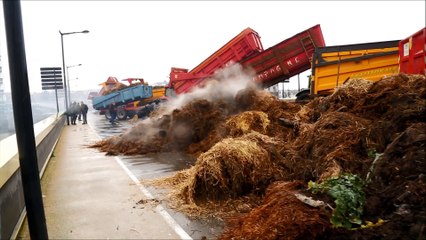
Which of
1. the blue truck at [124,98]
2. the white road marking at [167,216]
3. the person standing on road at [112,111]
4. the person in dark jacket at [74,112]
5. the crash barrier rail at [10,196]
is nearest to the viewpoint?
the crash barrier rail at [10,196]

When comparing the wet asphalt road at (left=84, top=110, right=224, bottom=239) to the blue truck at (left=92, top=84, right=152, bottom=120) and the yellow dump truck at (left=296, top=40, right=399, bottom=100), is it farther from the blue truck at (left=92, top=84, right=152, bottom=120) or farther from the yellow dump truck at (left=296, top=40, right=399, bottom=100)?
the blue truck at (left=92, top=84, right=152, bottom=120)

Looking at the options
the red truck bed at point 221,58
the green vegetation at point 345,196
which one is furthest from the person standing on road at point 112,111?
the green vegetation at point 345,196

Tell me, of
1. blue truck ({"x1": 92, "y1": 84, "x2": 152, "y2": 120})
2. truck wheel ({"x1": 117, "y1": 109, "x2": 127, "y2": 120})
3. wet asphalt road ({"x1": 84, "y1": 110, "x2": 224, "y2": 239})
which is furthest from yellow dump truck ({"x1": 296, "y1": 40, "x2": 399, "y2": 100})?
truck wheel ({"x1": 117, "y1": 109, "x2": 127, "y2": 120})

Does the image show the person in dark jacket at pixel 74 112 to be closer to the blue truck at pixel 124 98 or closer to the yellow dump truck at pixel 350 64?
Result: the blue truck at pixel 124 98

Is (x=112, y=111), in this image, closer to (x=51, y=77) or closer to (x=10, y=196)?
(x=51, y=77)

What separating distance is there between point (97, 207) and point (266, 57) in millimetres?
8704

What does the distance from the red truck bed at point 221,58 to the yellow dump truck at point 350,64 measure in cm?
275

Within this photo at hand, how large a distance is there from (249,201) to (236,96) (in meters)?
6.09

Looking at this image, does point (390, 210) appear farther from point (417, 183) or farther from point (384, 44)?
point (384, 44)

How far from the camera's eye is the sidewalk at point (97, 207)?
4875 mm

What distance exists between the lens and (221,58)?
13.4 meters

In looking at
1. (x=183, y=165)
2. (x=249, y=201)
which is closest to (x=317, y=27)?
(x=183, y=165)

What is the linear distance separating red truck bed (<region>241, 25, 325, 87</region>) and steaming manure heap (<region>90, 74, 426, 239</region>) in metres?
3.41

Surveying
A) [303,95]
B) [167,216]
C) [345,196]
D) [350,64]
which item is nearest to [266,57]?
[303,95]
